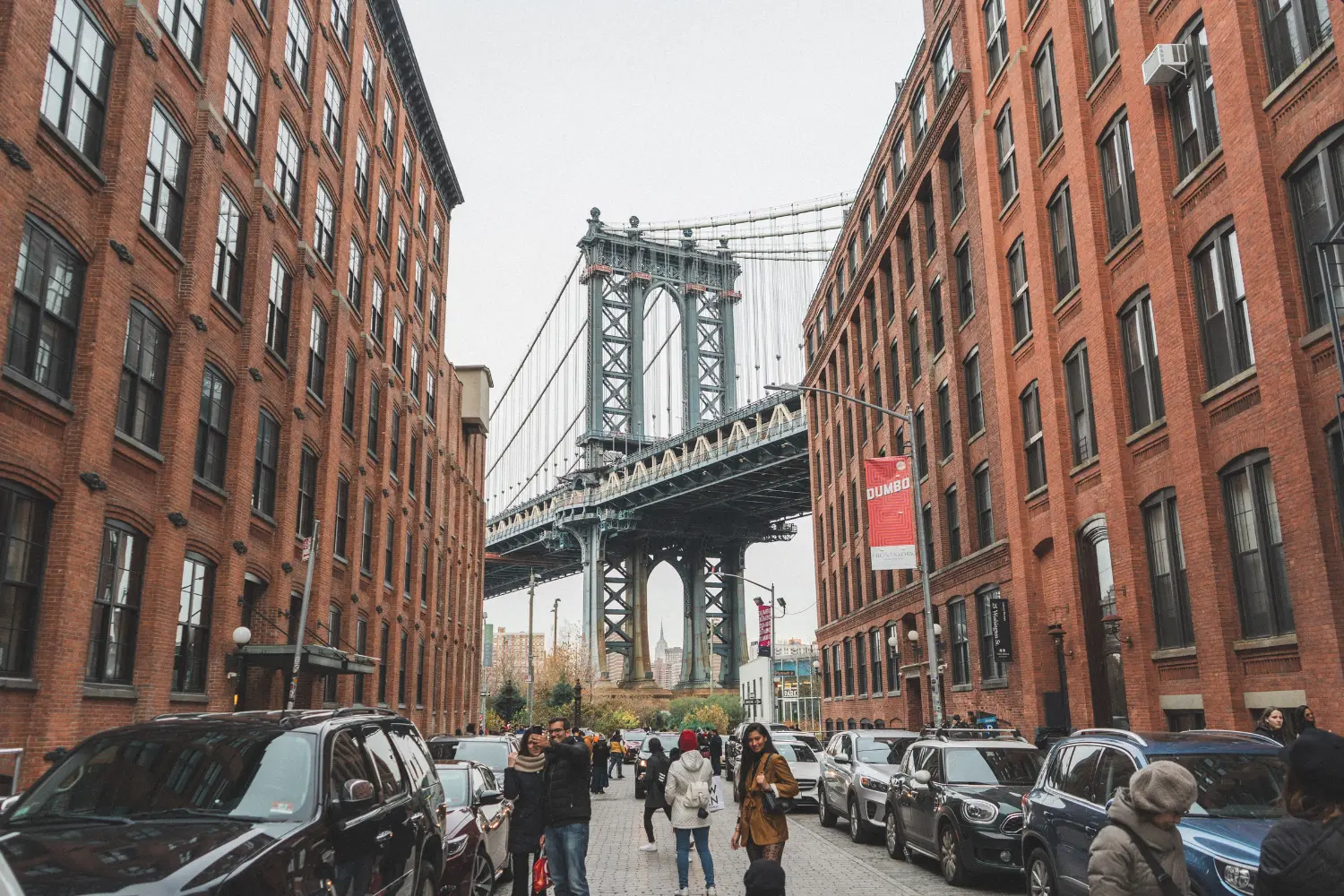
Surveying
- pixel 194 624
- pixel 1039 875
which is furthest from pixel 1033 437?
pixel 194 624

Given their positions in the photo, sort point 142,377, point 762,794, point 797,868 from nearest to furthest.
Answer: point 762,794 < point 797,868 < point 142,377

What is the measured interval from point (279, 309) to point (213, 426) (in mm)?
4465

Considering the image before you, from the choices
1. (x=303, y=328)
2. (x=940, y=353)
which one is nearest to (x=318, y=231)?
(x=303, y=328)

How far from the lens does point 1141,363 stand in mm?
19719

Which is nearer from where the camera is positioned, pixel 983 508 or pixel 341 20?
pixel 983 508

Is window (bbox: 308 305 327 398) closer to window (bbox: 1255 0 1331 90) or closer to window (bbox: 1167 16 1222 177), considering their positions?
window (bbox: 1167 16 1222 177)

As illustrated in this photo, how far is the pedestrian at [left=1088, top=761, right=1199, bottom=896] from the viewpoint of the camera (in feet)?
15.6

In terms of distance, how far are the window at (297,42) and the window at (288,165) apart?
306mm

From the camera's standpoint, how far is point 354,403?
3053 centimetres

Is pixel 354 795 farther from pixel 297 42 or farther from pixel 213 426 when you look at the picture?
pixel 297 42

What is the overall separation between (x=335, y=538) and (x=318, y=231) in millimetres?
7639

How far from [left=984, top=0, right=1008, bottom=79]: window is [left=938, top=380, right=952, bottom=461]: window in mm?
8643

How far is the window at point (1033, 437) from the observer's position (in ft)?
80.1

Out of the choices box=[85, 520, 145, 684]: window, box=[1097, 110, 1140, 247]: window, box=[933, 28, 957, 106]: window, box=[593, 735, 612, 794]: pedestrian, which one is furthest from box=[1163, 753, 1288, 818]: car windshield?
box=[933, 28, 957, 106]: window
